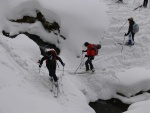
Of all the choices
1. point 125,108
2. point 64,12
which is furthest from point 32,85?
point 64,12

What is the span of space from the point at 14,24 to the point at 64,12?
3.19 m

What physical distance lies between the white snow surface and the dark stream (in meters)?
0.22

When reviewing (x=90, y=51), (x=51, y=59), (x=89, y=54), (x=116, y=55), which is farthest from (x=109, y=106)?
(x=51, y=59)

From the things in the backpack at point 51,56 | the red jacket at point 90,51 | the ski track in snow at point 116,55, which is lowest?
the ski track in snow at point 116,55

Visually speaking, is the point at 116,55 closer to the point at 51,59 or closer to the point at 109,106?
the point at 109,106

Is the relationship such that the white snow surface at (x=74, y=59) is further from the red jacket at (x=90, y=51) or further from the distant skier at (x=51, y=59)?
the red jacket at (x=90, y=51)

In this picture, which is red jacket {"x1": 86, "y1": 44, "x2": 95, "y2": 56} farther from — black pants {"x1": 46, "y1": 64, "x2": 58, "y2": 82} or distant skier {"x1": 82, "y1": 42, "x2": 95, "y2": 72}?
black pants {"x1": 46, "y1": 64, "x2": 58, "y2": 82}

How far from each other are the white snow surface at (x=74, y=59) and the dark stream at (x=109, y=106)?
220 mm

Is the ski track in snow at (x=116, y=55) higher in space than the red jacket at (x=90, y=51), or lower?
lower

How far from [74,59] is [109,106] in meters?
3.41

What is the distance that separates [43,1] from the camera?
15883 millimetres

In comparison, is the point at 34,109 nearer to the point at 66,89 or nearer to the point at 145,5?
the point at 66,89

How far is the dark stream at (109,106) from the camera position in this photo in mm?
12242

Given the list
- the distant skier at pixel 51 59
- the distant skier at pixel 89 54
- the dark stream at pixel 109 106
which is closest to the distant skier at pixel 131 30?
the distant skier at pixel 89 54
